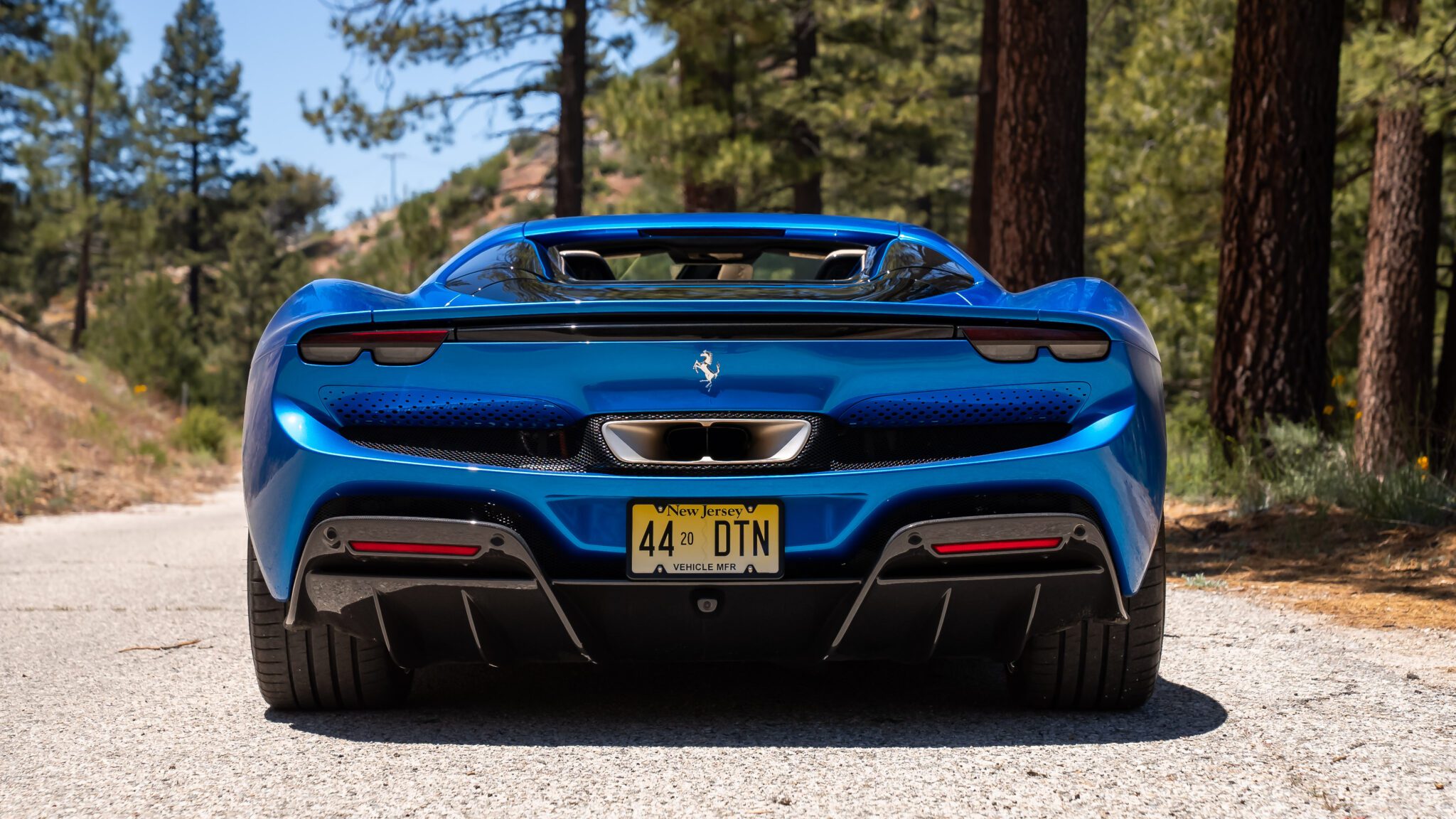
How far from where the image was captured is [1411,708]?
11.6 feet

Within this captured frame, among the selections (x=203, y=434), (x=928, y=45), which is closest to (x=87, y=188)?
(x=203, y=434)

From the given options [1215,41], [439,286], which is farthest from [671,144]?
[439,286]

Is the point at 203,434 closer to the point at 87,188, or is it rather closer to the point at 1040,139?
the point at 1040,139

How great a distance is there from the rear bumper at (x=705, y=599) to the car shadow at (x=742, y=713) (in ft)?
0.68

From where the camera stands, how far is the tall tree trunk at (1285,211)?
8852 mm

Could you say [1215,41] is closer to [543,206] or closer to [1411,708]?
[1411,708]

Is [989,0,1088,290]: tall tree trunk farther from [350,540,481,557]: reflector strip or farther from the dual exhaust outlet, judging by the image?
[350,540,481,557]: reflector strip

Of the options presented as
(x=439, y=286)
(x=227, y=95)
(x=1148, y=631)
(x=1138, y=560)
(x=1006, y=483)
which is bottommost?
(x=1148, y=631)

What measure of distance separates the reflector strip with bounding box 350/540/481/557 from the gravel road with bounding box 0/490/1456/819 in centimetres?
46

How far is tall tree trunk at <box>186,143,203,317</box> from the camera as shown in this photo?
57625 millimetres

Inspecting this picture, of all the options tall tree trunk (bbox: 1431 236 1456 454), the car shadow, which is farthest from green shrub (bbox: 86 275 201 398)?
the car shadow

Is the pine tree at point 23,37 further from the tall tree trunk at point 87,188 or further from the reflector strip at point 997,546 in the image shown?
the reflector strip at point 997,546

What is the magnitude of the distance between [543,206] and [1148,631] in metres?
52.7

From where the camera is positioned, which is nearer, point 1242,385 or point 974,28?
point 1242,385
